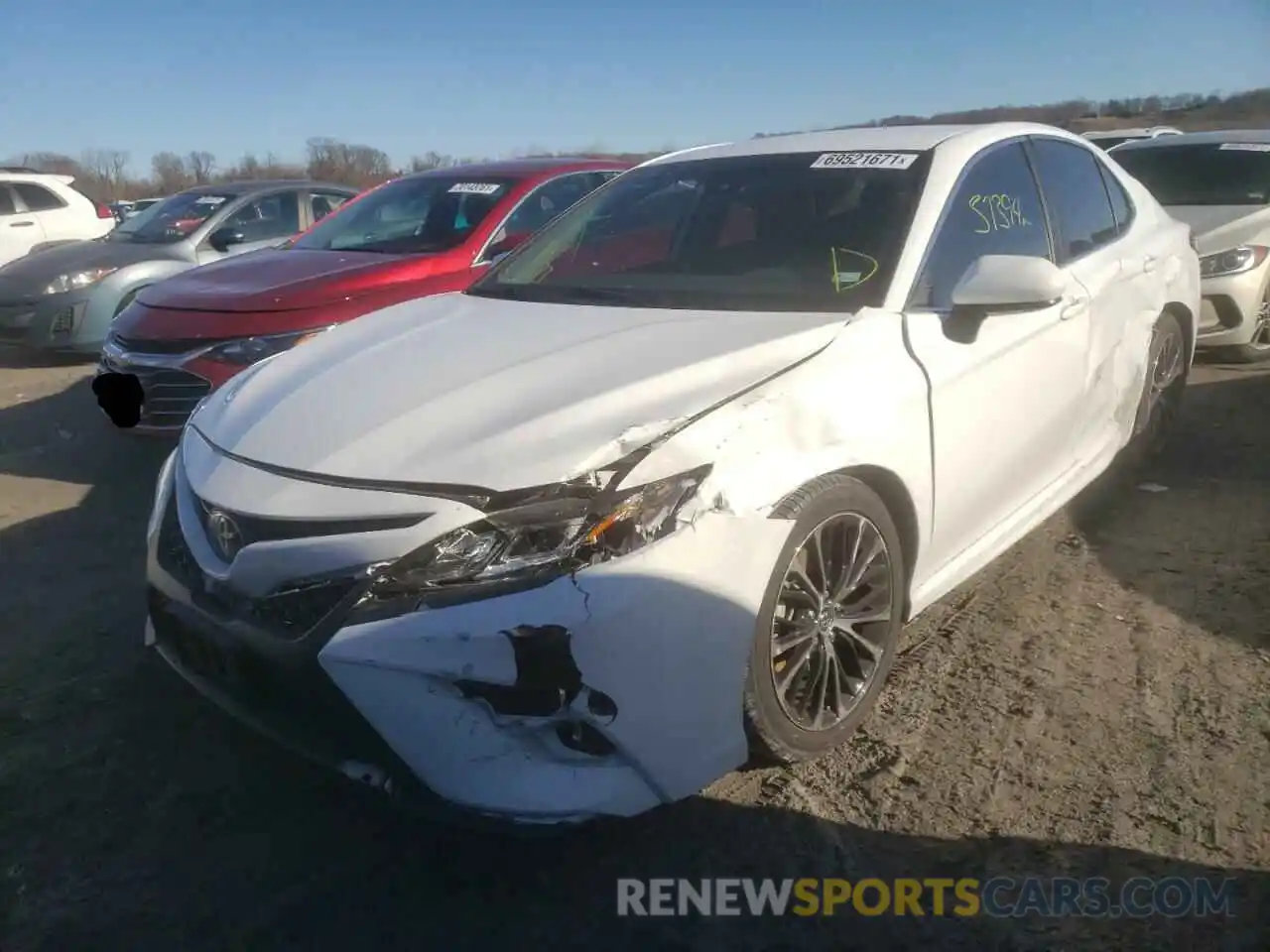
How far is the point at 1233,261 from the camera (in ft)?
21.9

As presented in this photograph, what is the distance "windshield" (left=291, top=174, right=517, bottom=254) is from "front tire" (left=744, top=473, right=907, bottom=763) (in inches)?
148

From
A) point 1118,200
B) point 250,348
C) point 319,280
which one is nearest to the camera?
point 1118,200

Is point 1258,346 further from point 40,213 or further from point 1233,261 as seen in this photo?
point 40,213

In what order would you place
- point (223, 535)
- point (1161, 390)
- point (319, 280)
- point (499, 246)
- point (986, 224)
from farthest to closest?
point (499, 246) → point (319, 280) → point (1161, 390) → point (986, 224) → point (223, 535)

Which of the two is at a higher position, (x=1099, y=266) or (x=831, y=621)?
(x=1099, y=266)

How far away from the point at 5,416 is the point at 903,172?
247 inches

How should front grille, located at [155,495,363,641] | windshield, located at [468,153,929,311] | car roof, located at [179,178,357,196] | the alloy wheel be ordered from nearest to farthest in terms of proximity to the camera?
front grille, located at [155,495,363,641] < the alloy wheel < windshield, located at [468,153,929,311] < car roof, located at [179,178,357,196]

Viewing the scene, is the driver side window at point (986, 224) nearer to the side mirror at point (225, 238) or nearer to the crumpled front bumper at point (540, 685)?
the crumpled front bumper at point (540, 685)

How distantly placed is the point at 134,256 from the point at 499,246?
440 cm

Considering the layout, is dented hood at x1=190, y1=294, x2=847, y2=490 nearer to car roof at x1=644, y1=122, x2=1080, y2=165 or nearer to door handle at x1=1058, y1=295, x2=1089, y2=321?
car roof at x1=644, y1=122, x2=1080, y2=165

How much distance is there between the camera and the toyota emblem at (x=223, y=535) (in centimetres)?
241

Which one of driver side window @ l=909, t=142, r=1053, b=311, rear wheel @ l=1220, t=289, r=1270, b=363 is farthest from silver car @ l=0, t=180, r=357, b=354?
rear wheel @ l=1220, t=289, r=1270, b=363

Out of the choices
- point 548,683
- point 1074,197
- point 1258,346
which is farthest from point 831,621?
point 1258,346

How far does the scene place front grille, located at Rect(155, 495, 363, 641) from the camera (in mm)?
2191
